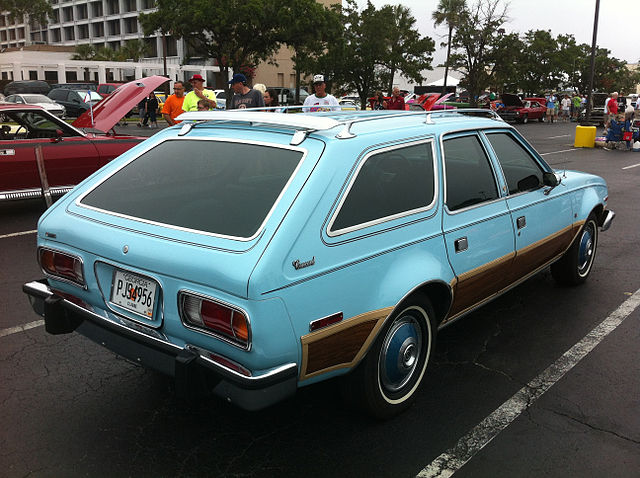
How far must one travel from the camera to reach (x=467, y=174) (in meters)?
3.85

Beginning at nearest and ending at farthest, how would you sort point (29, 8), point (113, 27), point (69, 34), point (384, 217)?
point (384, 217), point (29, 8), point (113, 27), point (69, 34)

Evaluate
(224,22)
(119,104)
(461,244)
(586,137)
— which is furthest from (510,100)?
(461,244)

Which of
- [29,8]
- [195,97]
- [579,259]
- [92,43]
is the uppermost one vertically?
[29,8]

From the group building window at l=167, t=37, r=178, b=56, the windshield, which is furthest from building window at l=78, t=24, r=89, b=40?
the windshield

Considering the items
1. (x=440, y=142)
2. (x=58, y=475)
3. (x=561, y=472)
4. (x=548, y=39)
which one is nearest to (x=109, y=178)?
(x=58, y=475)

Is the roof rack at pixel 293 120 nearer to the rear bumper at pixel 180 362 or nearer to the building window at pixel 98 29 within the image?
the rear bumper at pixel 180 362

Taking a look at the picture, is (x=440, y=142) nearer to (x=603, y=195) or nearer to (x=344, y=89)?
(x=603, y=195)

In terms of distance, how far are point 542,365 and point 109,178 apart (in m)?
3.03

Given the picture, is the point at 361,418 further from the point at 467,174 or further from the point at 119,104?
the point at 119,104

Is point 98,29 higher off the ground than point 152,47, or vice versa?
point 98,29

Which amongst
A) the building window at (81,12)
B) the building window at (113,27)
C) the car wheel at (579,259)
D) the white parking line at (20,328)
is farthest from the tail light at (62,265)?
the building window at (81,12)

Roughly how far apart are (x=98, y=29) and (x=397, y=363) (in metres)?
94.2

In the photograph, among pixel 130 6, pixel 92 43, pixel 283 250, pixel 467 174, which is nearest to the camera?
pixel 283 250

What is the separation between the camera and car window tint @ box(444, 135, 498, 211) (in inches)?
144
